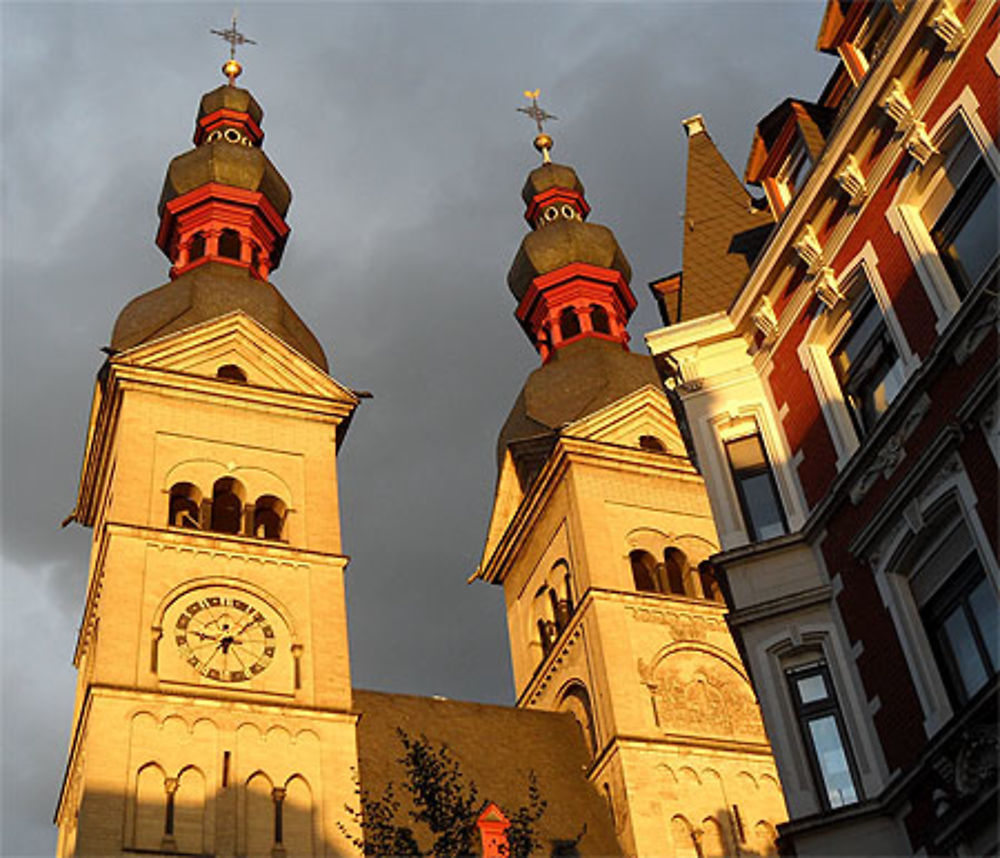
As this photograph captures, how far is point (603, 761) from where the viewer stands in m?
28.5

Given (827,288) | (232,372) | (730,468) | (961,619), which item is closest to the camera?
(961,619)

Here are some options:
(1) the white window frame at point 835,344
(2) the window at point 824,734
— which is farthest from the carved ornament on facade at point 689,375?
(2) the window at point 824,734

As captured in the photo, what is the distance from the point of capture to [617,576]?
31.6 metres

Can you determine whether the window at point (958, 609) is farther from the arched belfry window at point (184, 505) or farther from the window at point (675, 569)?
the window at point (675, 569)

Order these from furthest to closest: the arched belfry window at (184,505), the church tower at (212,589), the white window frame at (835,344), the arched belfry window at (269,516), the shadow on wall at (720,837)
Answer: the arched belfry window at (269,516) < the arched belfry window at (184,505) < the shadow on wall at (720,837) < the church tower at (212,589) < the white window frame at (835,344)

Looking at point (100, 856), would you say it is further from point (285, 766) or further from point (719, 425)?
point (719, 425)

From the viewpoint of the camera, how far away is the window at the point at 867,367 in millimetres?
11812

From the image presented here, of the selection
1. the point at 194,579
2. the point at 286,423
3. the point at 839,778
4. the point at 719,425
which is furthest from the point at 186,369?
the point at 839,778

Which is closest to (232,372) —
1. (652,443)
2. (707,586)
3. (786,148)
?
(652,443)

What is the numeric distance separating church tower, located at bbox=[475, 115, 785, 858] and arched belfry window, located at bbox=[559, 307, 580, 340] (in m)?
0.04

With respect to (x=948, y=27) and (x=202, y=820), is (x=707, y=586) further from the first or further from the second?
(x=948, y=27)

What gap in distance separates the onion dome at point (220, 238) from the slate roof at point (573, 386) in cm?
552

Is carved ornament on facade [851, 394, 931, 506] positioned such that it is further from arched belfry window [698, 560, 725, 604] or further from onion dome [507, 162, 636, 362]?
onion dome [507, 162, 636, 362]

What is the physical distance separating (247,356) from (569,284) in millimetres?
11242
